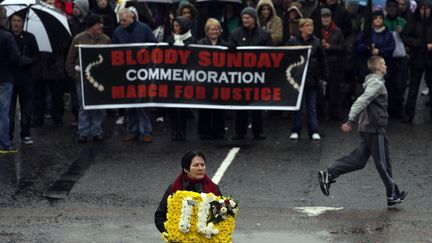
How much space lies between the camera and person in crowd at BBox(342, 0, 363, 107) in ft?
59.6

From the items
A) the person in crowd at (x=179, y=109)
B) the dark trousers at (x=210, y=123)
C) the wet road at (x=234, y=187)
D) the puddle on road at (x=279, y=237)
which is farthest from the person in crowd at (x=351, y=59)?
the puddle on road at (x=279, y=237)

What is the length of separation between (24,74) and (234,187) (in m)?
4.08

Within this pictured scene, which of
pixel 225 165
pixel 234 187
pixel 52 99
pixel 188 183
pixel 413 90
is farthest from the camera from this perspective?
pixel 52 99

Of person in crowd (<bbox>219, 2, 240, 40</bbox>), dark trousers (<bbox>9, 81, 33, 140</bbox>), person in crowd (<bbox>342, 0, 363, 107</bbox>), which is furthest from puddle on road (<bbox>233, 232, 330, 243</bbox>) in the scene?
person in crowd (<bbox>219, 2, 240, 40</bbox>)

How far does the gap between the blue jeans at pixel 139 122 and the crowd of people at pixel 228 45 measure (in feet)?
0.05

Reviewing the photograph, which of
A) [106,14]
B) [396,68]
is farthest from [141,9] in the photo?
[396,68]

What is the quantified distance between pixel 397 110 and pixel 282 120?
5.81 ft

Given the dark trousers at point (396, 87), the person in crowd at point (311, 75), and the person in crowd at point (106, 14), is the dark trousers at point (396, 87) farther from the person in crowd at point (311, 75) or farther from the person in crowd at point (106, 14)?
the person in crowd at point (106, 14)

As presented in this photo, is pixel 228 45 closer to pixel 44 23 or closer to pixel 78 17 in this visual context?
pixel 44 23

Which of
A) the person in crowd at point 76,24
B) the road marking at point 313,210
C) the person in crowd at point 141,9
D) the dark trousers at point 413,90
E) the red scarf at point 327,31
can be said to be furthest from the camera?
the person in crowd at point 141,9

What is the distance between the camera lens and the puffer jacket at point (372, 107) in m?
12.4

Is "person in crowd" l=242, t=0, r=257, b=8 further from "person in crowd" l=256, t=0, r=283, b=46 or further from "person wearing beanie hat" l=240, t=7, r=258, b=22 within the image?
"person wearing beanie hat" l=240, t=7, r=258, b=22

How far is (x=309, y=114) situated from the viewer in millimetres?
16328

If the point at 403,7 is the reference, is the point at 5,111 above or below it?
below
